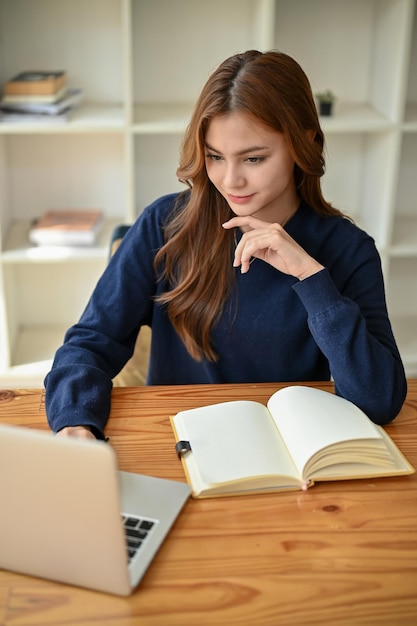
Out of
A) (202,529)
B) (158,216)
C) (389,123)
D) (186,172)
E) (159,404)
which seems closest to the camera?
(202,529)

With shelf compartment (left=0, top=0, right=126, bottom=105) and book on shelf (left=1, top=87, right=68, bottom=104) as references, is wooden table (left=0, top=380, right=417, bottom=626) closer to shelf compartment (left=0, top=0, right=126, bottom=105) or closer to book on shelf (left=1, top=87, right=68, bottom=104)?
book on shelf (left=1, top=87, right=68, bottom=104)

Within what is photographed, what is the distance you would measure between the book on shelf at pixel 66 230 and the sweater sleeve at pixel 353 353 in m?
1.36

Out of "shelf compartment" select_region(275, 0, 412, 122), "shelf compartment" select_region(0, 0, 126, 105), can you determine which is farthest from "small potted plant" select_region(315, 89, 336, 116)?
"shelf compartment" select_region(0, 0, 126, 105)

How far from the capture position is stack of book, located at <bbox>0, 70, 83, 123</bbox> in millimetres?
2387

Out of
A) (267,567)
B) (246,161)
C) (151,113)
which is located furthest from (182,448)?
(151,113)

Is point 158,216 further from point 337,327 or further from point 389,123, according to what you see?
point 389,123

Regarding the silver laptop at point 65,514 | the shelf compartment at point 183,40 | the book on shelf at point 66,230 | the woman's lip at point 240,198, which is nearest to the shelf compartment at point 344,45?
the shelf compartment at point 183,40

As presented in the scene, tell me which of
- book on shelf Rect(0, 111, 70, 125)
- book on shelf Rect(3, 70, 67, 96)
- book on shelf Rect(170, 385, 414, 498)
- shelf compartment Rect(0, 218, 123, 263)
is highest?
book on shelf Rect(3, 70, 67, 96)

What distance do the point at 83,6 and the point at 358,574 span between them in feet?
7.03

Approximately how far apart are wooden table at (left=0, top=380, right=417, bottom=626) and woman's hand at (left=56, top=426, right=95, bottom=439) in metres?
0.05

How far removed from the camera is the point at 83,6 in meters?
2.53

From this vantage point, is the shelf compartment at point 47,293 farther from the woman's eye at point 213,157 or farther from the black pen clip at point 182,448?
the black pen clip at point 182,448

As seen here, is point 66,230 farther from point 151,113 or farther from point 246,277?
point 246,277

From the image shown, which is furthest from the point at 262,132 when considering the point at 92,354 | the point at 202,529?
the point at 202,529
